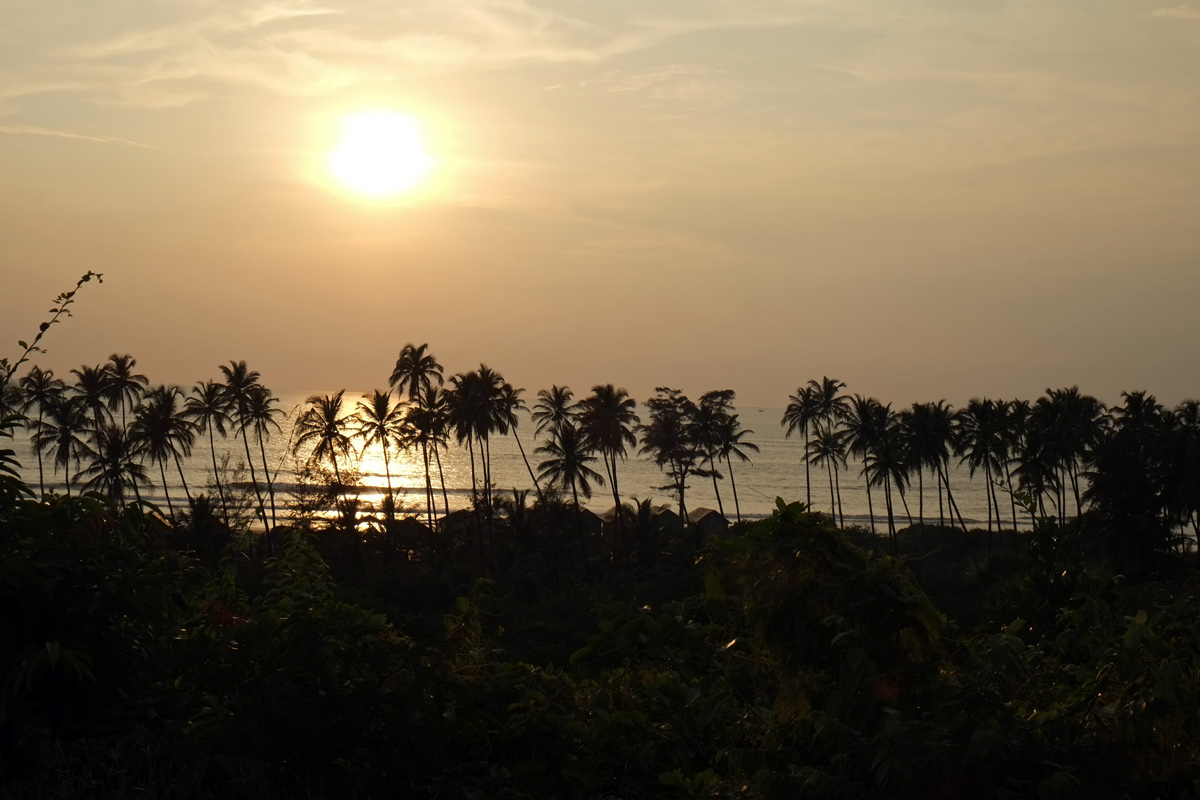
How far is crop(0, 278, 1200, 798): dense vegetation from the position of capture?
434 centimetres

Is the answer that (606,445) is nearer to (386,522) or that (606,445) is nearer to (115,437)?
(386,522)

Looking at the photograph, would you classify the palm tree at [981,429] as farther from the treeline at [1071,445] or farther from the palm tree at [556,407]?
the palm tree at [556,407]

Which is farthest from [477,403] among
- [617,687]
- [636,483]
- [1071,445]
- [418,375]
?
[636,483]

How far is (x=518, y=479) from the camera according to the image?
521ft

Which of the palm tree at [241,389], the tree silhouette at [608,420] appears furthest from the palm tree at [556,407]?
the palm tree at [241,389]

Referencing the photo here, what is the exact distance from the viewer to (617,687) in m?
6.35

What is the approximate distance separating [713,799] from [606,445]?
5949 centimetres

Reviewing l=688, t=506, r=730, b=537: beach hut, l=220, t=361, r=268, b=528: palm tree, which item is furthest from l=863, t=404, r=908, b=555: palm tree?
l=220, t=361, r=268, b=528: palm tree

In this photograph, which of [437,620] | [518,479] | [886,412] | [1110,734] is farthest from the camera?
[518,479]

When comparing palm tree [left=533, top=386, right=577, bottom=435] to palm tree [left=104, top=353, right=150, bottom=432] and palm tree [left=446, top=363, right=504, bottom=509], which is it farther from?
palm tree [left=104, top=353, right=150, bottom=432]

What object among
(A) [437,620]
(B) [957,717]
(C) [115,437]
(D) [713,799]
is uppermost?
(C) [115,437]

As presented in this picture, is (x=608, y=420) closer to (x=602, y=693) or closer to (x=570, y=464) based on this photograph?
(x=570, y=464)

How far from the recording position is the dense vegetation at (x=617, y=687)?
434 cm

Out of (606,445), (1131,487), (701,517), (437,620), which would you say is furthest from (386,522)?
(1131,487)
